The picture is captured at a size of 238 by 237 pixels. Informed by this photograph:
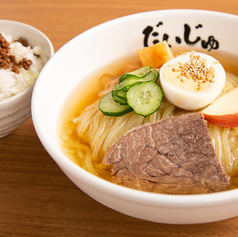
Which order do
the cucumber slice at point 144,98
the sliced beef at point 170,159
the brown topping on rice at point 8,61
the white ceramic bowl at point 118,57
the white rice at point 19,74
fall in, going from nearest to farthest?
1. the white ceramic bowl at point 118,57
2. the sliced beef at point 170,159
3. the cucumber slice at point 144,98
4. the white rice at point 19,74
5. the brown topping on rice at point 8,61

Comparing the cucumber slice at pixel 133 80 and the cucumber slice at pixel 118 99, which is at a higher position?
the cucumber slice at pixel 133 80

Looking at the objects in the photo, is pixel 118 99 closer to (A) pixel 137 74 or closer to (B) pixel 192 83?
(A) pixel 137 74

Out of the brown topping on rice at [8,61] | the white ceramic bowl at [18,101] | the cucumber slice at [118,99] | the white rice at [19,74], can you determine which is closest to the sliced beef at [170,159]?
the cucumber slice at [118,99]

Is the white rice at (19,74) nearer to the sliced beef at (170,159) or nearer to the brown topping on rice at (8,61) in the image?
the brown topping on rice at (8,61)

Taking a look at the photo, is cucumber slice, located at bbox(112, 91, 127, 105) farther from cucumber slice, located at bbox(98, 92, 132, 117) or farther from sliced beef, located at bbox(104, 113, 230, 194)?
sliced beef, located at bbox(104, 113, 230, 194)

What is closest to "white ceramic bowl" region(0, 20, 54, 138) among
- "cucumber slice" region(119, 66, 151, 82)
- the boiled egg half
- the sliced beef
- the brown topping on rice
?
the brown topping on rice

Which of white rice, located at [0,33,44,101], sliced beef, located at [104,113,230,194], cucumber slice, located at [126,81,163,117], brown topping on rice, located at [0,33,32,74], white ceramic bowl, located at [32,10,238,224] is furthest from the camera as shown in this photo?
brown topping on rice, located at [0,33,32,74]
